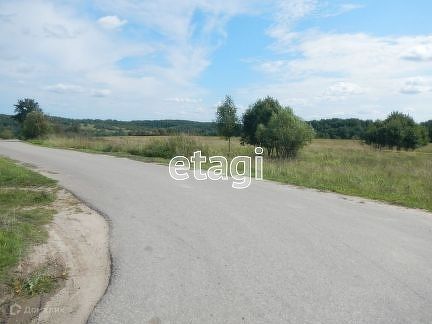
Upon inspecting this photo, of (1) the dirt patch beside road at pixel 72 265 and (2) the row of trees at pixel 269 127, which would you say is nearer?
(1) the dirt patch beside road at pixel 72 265

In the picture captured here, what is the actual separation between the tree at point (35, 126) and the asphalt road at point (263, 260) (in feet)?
155

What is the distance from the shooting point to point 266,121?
35.2 meters

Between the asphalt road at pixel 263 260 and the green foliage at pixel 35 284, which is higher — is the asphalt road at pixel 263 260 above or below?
below

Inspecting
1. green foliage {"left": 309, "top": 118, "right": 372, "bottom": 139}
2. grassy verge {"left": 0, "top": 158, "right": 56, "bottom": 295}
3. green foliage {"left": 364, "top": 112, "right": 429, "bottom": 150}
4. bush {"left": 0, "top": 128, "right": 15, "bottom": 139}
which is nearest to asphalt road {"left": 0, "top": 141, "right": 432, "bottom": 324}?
grassy verge {"left": 0, "top": 158, "right": 56, "bottom": 295}

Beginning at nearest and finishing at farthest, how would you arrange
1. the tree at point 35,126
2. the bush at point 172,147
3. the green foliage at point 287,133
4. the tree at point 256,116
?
the bush at point 172,147 → the green foliage at point 287,133 → the tree at point 256,116 → the tree at point 35,126

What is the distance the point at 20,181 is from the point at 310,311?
10.7 meters

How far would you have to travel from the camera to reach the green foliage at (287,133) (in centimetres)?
2970

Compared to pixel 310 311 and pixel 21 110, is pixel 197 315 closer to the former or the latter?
pixel 310 311

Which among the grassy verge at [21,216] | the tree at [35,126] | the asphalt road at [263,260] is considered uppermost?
the tree at [35,126]

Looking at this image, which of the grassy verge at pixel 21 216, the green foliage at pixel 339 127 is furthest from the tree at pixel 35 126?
the green foliage at pixel 339 127

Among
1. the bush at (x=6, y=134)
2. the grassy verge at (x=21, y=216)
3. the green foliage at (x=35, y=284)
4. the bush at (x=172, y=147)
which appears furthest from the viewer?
the bush at (x=6, y=134)

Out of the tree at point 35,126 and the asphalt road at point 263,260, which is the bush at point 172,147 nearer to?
the asphalt road at point 263,260

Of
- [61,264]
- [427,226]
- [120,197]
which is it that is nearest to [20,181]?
[120,197]

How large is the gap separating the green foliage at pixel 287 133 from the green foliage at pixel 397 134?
28.7 meters
